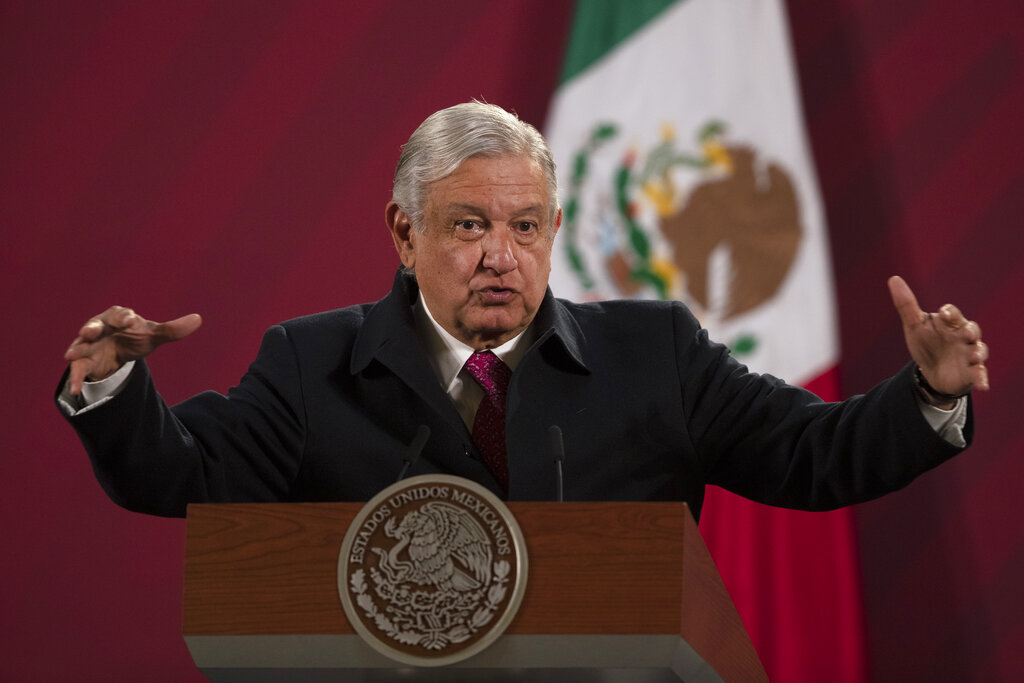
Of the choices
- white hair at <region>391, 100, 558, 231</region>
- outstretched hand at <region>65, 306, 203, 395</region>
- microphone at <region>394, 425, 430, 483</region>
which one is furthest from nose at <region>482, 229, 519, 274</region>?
outstretched hand at <region>65, 306, 203, 395</region>

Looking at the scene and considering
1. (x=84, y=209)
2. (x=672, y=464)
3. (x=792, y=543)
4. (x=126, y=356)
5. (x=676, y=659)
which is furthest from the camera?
(x=84, y=209)

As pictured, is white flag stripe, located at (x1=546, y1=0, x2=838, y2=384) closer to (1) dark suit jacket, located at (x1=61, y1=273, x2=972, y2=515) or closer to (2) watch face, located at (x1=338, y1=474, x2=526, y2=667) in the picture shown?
(1) dark suit jacket, located at (x1=61, y1=273, x2=972, y2=515)

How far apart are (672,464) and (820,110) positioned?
2259 millimetres

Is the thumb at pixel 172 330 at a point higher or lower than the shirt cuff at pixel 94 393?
higher

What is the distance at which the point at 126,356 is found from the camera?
1.51 metres

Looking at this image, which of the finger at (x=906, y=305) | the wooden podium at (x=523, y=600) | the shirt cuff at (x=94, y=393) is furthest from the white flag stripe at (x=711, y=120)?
the wooden podium at (x=523, y=600)

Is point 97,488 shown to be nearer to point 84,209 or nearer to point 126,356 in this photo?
point 84,209

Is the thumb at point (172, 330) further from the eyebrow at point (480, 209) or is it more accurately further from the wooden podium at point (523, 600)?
the eyebrow at point (480, 209)

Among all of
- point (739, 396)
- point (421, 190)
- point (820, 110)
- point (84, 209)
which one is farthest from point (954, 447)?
point (84, 209)

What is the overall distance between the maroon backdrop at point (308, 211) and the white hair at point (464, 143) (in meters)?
1.89

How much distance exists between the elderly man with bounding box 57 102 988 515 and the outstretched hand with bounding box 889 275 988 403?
0.22 metres

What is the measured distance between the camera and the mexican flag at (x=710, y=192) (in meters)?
3.82

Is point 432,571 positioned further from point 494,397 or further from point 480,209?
point 480,209

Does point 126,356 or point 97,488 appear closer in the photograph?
point 126,356
